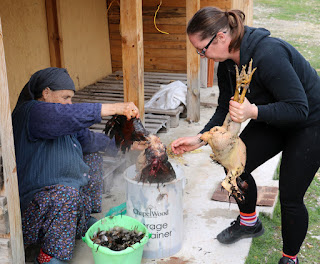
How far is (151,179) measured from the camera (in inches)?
132

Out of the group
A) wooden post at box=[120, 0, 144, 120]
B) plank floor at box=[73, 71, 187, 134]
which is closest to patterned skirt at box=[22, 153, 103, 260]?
wooden post at box=[120, 0, 144, 120]

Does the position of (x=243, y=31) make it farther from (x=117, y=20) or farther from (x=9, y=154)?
(x=117, y=20)

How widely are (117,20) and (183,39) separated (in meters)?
1.29

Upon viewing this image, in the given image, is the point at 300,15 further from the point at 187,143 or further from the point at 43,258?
the point at 43,258

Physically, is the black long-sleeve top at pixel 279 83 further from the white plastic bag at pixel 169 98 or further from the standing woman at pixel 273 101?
the white plastic bag at pixel 169 98

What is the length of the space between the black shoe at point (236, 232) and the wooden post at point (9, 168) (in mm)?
1633

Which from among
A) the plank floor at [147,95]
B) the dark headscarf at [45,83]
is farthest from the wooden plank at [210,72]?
the dark headscarf at [45,83]

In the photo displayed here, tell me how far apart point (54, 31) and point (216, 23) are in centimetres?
439

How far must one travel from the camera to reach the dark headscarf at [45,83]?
3326 mm

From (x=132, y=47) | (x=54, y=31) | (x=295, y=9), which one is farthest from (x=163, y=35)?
(x=295, y=9)

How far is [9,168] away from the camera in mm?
2879

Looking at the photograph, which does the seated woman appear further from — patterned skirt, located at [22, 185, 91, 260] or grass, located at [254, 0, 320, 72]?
grass, located at [254, 0, 320, 72]

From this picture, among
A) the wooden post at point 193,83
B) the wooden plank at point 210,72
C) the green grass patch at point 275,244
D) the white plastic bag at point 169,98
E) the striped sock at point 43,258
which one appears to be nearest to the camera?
the striped sock at point 43,258

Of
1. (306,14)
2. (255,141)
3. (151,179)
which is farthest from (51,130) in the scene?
(306,14)
